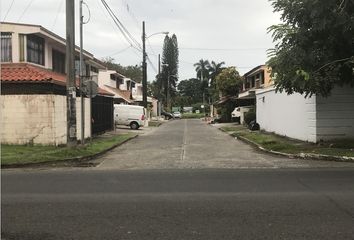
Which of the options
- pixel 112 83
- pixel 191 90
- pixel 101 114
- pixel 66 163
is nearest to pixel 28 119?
pixel 66 163

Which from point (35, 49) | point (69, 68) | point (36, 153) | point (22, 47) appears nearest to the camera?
point (36, 153)

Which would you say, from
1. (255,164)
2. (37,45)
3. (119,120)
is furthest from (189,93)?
(255,164)

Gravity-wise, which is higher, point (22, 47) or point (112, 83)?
point (112, 83)

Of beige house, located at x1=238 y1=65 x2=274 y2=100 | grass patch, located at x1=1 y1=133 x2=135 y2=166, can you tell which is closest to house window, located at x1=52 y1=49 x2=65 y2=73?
grass patch, located at x1=1 y1=133 x2=135 y2=166

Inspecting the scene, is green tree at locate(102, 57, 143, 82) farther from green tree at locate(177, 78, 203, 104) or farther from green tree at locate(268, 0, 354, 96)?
green tree at locate(268, 0, 354, 96)

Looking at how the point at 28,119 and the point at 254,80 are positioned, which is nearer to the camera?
the point at 28,119

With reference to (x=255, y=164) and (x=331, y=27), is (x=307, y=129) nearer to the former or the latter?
(x=331, y=27)

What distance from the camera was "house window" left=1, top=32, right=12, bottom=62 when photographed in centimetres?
2597

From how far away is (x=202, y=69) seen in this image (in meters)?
128

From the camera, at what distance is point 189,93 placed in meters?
168

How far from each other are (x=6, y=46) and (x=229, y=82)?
46.1 metres

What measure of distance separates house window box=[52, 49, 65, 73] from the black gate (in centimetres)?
287

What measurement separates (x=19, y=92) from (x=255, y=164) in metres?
10.6

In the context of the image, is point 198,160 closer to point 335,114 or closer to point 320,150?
point 320,150
